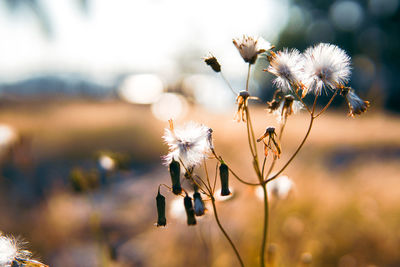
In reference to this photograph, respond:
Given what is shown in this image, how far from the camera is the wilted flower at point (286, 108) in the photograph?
1.45m

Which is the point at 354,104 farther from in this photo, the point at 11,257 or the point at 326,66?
the point at 11,257

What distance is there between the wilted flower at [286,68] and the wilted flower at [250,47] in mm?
70

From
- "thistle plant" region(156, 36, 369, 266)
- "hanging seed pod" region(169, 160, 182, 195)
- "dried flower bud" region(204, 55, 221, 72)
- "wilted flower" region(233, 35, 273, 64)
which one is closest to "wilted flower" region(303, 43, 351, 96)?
"thistle plant" region(156, 36, 369, 266)

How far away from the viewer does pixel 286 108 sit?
148cm

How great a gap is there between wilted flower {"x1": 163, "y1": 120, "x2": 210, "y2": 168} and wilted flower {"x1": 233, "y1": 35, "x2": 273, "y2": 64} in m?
0.34

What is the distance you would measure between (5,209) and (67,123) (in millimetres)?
10284

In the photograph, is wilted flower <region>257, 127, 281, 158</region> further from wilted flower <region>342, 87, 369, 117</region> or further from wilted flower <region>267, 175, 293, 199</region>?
wilted flower <region>267, 175, 293, 199</region>

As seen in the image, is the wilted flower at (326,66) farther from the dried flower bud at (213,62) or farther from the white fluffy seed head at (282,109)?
the dried flower bud at (213,62)

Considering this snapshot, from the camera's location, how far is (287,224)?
12.0 ft

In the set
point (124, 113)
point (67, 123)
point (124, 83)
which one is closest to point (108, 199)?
point (67, 123)

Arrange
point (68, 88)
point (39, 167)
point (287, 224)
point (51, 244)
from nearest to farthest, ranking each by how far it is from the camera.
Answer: point (287, 224) < point (51, 244) < point (39, 167) < point (68, 88)

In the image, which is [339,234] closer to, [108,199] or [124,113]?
[108,199]

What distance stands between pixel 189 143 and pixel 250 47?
1.54ft

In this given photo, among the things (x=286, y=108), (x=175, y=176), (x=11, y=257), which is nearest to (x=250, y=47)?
(x=286, y=108)
